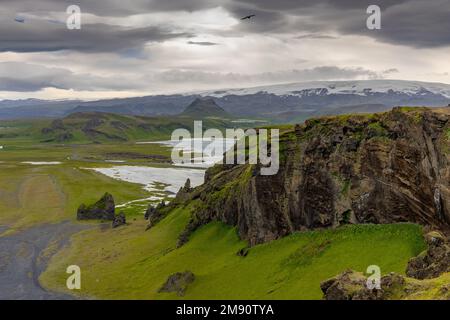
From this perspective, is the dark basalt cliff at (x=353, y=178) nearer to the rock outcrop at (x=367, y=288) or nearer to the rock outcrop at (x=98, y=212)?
the rock outcrop at (x=367, y=288)

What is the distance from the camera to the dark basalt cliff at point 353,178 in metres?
62.2

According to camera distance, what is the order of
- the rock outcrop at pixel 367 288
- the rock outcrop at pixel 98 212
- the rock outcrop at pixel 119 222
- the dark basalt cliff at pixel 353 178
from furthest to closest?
the rock outcrop at pixel 98 212 → the rock outcrop at pixel 119 222 → the dark basalt cliff at pixel 353 178 → the rock outcrop at pixel 367 288

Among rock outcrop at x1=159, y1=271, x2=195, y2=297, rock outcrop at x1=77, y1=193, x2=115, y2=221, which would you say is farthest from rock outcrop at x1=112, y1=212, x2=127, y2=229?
rock outcrop at x1=159, y1=271, x2=195, y2=297

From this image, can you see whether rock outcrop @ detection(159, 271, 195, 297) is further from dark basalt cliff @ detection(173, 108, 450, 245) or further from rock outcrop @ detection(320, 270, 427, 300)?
rock outcrop @ detection(320, 270, 427, 300)

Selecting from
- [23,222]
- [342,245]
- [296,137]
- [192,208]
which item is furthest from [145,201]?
[342,245]

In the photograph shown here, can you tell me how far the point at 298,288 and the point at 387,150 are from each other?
22.9 m

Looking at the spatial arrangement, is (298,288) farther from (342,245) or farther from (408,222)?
(408,222)

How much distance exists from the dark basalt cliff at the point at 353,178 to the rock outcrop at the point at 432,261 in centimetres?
824

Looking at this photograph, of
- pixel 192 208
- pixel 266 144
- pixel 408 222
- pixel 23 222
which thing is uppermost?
pixel 266 144

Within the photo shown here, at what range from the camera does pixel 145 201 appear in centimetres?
19325

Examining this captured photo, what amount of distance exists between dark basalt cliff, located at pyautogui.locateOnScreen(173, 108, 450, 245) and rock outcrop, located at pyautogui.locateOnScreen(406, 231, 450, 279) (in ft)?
27.0

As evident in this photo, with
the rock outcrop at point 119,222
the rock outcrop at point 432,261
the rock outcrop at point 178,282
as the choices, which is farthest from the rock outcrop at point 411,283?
the rock outcrop at point 119,222

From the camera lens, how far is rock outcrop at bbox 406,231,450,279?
46.7 meters

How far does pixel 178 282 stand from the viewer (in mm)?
79438
